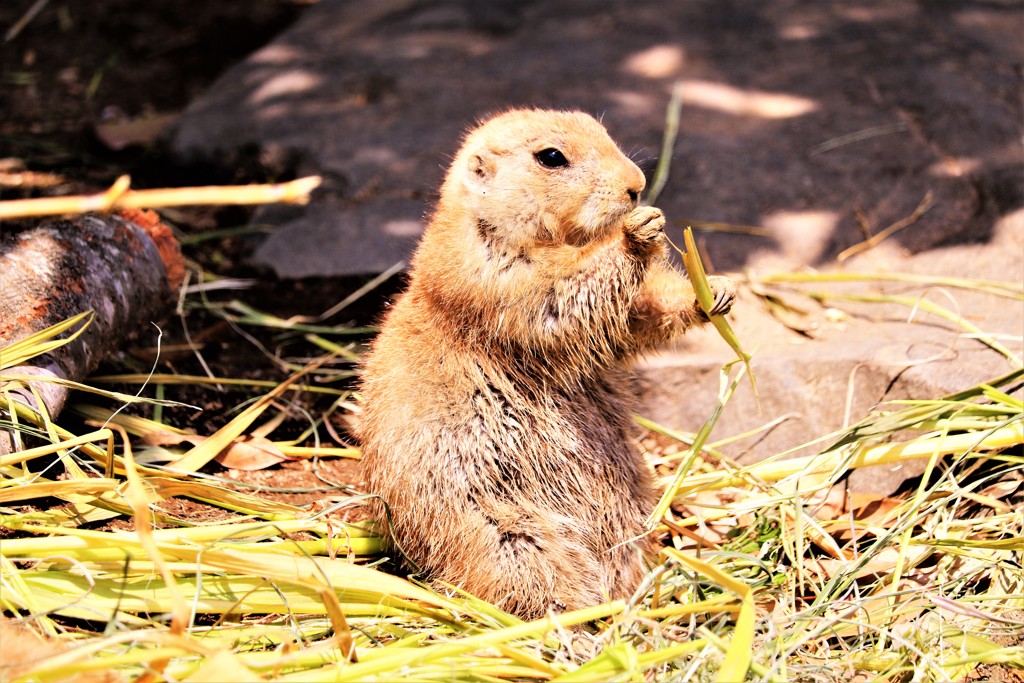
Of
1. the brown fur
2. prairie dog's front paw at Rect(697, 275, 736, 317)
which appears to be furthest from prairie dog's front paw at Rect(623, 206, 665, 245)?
prairie dog's front paw at Rect(697, 275, 736, 317)

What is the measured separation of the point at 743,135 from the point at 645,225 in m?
2.83

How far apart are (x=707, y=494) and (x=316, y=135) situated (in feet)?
11.7

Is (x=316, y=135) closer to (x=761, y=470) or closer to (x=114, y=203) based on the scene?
(x=761, y=470)

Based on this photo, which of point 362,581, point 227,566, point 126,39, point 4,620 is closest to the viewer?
point 4,620

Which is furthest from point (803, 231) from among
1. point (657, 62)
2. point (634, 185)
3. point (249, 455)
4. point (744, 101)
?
point (249, 455)

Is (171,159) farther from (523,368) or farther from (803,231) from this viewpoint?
(803,231)

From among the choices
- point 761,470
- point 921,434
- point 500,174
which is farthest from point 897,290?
point 500,174

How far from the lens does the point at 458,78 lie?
651cm

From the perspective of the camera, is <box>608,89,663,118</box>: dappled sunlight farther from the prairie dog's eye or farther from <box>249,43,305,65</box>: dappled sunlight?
the prairie dog's eye

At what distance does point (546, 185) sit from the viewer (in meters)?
3.44

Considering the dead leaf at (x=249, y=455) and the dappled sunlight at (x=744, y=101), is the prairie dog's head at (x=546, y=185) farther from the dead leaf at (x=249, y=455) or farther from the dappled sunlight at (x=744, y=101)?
the dappled sunlight at (x=744, y=101)

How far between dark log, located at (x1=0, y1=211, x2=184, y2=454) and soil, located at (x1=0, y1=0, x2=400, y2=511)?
35cm

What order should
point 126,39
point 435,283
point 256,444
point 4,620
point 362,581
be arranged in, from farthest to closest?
point 126,39 → point 256,444 → point 435,283 → point 362,581 → point 4,620

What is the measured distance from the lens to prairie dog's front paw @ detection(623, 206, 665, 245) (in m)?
3.31
